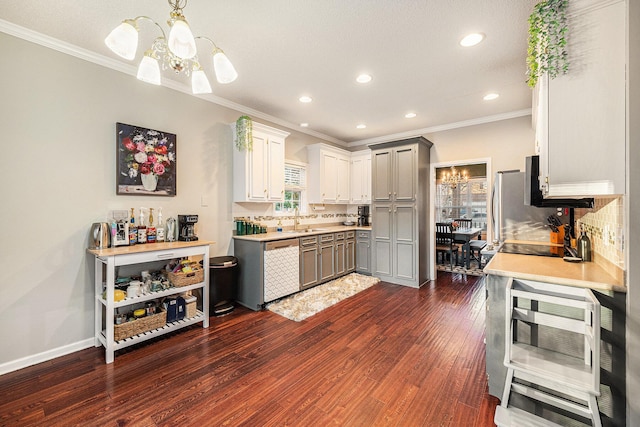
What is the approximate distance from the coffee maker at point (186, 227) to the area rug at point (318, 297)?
1.33 metres

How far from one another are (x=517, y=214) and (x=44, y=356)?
17.0 ft

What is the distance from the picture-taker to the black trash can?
335cm

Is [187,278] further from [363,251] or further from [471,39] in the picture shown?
[471,39]

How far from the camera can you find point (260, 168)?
3.93 meters

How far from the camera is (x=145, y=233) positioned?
2910 mm

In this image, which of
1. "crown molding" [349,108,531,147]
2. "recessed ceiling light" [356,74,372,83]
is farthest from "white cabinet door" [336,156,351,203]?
"recessed ceiling light" [356,74,372,83]

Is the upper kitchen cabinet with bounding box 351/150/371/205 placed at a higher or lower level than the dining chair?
higher

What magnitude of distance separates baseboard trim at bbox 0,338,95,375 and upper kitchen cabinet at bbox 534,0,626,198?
3966mm

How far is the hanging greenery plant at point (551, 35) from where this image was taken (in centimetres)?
154

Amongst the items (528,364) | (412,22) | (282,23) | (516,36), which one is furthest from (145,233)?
(516,36)

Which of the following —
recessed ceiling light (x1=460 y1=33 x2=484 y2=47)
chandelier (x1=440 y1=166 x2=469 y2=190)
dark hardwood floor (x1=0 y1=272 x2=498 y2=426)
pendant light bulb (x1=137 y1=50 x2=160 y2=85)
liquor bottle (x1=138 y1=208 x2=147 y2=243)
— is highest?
recessed ceiling light (x1=460 y1=33 x2=484 y2=47)

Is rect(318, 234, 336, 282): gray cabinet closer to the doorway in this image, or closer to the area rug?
the area rug

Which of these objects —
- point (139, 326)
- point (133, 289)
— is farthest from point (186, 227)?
A: point (139, 326)

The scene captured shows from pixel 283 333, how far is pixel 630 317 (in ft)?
8.48
